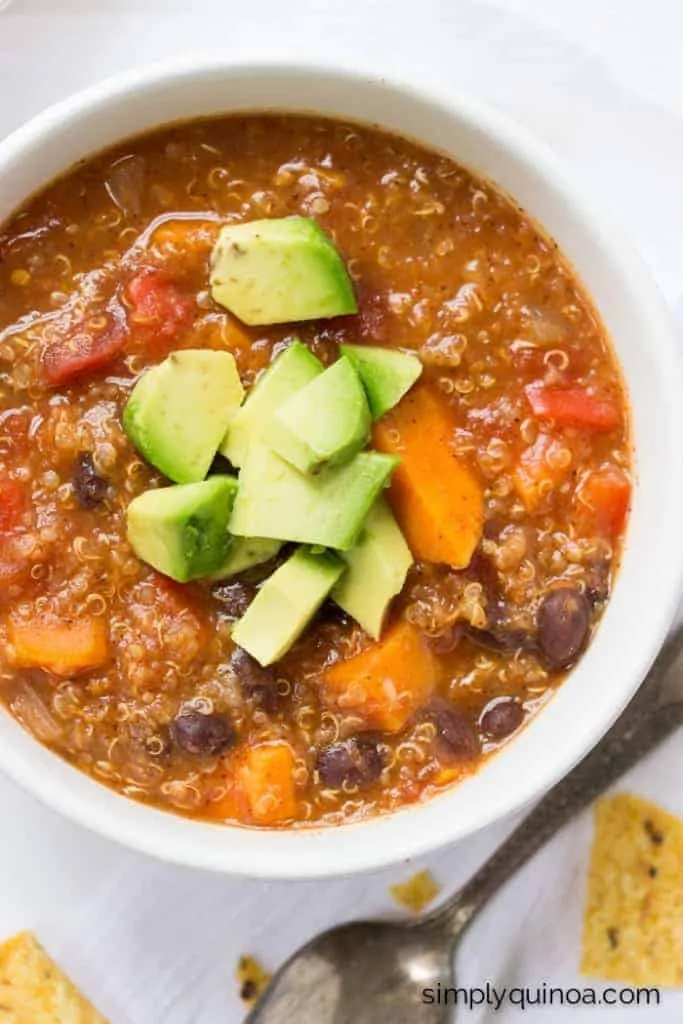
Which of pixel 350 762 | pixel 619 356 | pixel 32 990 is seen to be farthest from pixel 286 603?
pixel 32 990

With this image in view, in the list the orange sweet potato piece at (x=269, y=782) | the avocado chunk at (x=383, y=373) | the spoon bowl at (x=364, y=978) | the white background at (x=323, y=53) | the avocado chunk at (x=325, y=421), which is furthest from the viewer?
the spoon bowl at (x=364, y=978)

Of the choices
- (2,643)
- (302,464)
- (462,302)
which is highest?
(462,302)

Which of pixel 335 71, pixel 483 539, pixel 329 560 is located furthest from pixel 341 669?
pixel 335 71

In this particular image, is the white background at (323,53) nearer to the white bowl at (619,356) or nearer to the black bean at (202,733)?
the white bowl at (619,356)

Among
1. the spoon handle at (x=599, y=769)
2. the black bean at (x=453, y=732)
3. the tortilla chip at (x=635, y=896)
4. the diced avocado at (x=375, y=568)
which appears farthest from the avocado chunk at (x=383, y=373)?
the tortilla chip at (x=635, y=896)

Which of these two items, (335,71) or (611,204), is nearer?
(335,71)

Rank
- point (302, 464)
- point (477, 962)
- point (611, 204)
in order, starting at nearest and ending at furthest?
point (302, 464), point (611, 204), point (477, 962)

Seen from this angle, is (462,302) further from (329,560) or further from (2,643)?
(2,643)
